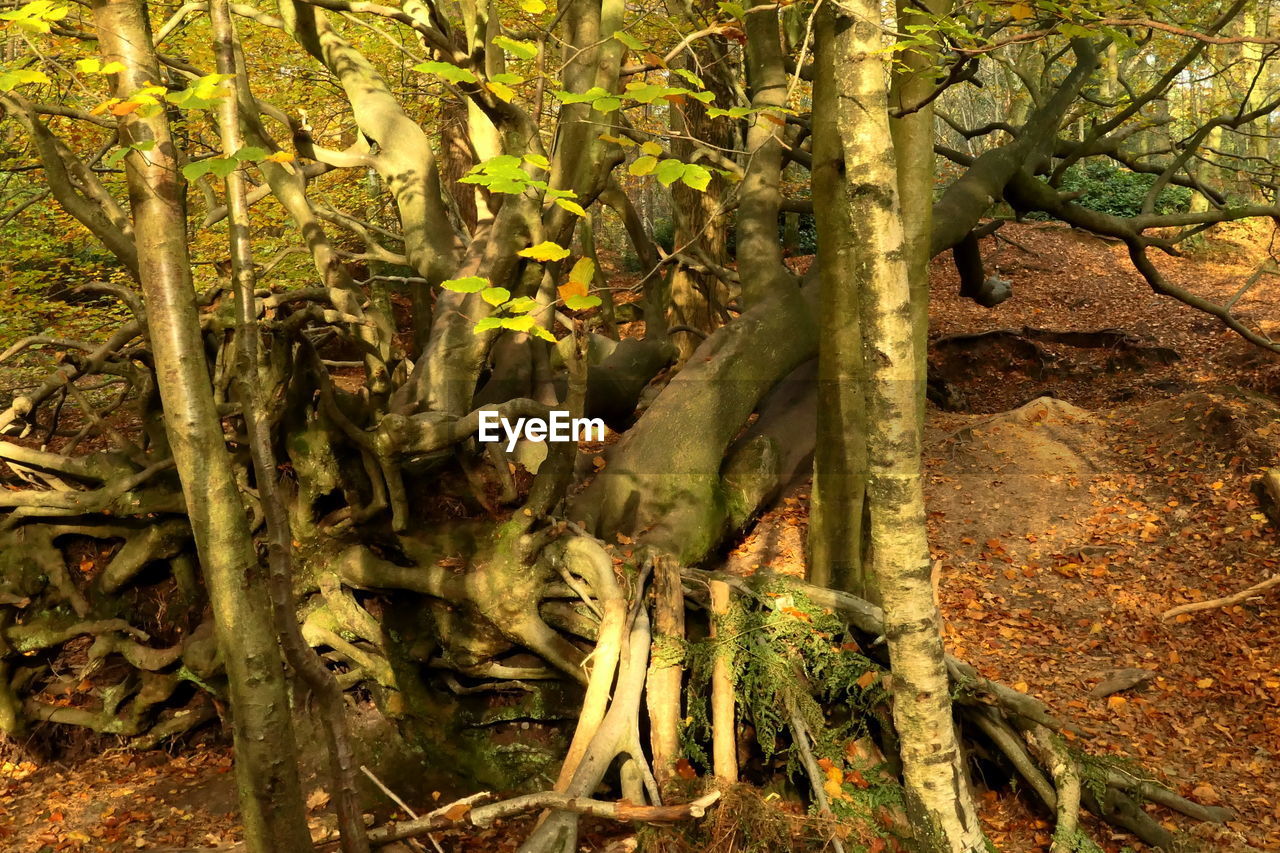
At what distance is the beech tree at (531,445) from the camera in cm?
352

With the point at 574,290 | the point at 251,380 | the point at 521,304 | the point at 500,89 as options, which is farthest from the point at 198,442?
the point at 500,89

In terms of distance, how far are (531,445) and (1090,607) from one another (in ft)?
14.9

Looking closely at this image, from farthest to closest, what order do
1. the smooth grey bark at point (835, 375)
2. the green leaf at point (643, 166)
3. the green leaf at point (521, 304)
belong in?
the smooth grey bark at point (835, 375)
the green leaf at point (643, 166)
the green leaf at point (521, 304)

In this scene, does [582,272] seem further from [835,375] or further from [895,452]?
[835,375]

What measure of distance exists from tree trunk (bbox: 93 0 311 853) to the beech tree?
1 cm

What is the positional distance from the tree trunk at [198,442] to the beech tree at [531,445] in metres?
0.01

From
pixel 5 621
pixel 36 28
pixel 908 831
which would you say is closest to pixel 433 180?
pixel 36 28

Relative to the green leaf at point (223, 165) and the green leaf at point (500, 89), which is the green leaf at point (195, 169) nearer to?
the green leaf at point (223, 165)

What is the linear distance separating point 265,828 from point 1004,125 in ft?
30.4

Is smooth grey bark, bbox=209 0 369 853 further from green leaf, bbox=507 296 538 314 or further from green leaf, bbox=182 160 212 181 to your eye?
green leaf, bbox=507 296 538 314

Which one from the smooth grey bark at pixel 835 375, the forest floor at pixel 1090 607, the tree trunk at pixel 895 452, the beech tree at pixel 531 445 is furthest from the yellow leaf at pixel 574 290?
the forest floor at pixel 1090 607

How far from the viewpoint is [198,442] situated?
11.1 ft

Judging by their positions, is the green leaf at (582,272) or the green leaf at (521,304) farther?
the green leaf at (582,272)

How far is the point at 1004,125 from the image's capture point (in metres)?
9.55
